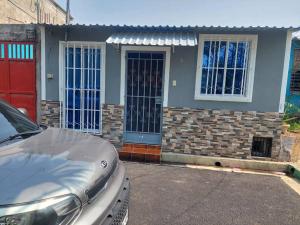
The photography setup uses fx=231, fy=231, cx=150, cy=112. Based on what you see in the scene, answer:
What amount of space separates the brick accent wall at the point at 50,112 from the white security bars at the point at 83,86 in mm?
147

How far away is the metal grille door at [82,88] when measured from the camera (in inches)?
221

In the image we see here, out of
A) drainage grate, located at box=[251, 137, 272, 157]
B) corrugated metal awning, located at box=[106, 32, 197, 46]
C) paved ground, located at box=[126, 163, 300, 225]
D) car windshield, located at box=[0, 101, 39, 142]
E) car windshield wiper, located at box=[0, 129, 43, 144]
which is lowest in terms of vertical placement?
paved ground, located at box=[126, 163, 300, 225]

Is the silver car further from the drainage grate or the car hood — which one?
the drainage grate

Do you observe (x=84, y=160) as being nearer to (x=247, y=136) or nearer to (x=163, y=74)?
(x=163, y=74)

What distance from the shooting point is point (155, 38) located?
193 inches

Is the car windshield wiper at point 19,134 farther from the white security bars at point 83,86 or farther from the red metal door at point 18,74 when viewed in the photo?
the red metal door at point 18,74

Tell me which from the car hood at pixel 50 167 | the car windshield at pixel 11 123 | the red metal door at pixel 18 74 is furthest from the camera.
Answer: the red metal door at pixel 18 74

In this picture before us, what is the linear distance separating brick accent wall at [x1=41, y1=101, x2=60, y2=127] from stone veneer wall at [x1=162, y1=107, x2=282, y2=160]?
2702 mm

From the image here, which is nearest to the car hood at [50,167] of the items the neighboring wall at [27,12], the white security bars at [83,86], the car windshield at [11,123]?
the car windshield at [11,123]

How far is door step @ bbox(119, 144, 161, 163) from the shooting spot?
17.8 ft

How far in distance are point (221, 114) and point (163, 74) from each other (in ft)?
5.41

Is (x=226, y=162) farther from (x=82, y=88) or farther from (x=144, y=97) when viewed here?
(x=82, y=88)

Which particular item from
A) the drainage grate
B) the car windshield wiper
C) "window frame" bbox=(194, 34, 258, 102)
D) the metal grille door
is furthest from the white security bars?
the drainage grate

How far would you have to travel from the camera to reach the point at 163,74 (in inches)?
216
